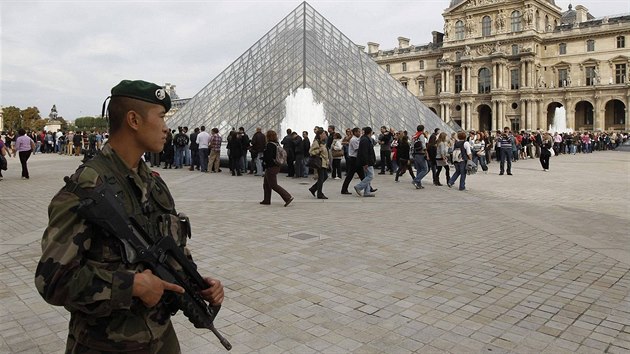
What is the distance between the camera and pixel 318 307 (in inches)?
151

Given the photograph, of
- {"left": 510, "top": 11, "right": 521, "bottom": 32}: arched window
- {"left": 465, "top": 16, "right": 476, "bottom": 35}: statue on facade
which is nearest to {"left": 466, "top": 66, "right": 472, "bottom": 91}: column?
{"left": 465, "top": 16, "right": 476, "bottom": 35}: statue on facade

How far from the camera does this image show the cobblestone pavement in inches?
130

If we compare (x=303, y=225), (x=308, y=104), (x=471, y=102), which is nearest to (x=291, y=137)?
(x=308, y=104)

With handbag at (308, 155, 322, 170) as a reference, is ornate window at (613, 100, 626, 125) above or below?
above

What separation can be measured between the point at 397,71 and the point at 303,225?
66944mm

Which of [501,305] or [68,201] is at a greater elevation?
[68,201]

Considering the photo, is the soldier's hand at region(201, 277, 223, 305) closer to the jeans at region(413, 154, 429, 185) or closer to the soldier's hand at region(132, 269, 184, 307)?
the soldier's hand at region(132, 269, 184, 307)

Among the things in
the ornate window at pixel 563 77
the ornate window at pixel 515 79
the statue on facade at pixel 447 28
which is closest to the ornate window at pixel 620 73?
the ornate window at pixel 563 77

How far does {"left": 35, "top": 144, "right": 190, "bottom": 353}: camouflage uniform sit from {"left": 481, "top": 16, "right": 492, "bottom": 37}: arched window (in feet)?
210

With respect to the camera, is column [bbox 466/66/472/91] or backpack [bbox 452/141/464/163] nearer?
backpack [bbox 452/141/464/163]

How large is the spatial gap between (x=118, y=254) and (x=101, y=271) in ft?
0.26

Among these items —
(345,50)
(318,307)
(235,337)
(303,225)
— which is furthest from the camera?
(345,50)

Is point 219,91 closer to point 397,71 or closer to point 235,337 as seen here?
point 235,337

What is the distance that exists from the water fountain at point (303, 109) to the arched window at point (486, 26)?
46.4 meters
